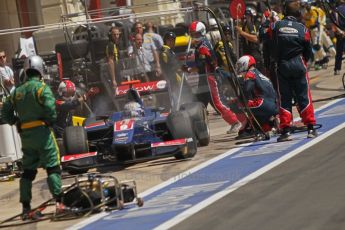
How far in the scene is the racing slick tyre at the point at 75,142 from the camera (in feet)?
45.3

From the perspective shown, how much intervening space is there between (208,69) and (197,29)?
72cm

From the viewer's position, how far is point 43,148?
10656mm

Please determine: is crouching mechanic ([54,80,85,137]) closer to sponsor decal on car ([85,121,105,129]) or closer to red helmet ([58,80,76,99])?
red helmet ([58,80,76,99])

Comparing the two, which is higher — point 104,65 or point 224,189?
point 104,65

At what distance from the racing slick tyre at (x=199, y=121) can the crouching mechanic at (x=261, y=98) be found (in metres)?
0.70

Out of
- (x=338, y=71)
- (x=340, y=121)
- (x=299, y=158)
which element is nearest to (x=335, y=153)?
(x=299, y=158)

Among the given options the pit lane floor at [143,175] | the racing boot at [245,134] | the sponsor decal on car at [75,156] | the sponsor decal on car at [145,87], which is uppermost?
the sponsor decal on car at [145,87]

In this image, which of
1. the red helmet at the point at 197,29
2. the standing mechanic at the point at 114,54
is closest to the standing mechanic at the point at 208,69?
the red helmet at the point at 197,29

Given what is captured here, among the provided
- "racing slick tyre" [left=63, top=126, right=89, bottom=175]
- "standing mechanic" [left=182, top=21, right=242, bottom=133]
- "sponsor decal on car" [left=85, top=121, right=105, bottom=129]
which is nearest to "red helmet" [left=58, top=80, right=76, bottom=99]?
"sponsor decal on car" [left=85, top=121, right=105, bottom=129]

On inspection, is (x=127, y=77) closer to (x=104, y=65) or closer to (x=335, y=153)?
(x=104, y=65)

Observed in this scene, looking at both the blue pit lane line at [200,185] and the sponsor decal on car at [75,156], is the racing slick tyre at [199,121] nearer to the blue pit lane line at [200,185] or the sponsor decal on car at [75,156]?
the blue pit lane line at [200,185]

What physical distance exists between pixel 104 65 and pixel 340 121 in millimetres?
4126

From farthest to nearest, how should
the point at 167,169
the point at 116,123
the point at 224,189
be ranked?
the point at 116,123 → the point at 167,169 → the point at 224,189

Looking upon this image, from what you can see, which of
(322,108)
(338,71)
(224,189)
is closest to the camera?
(224,189)
